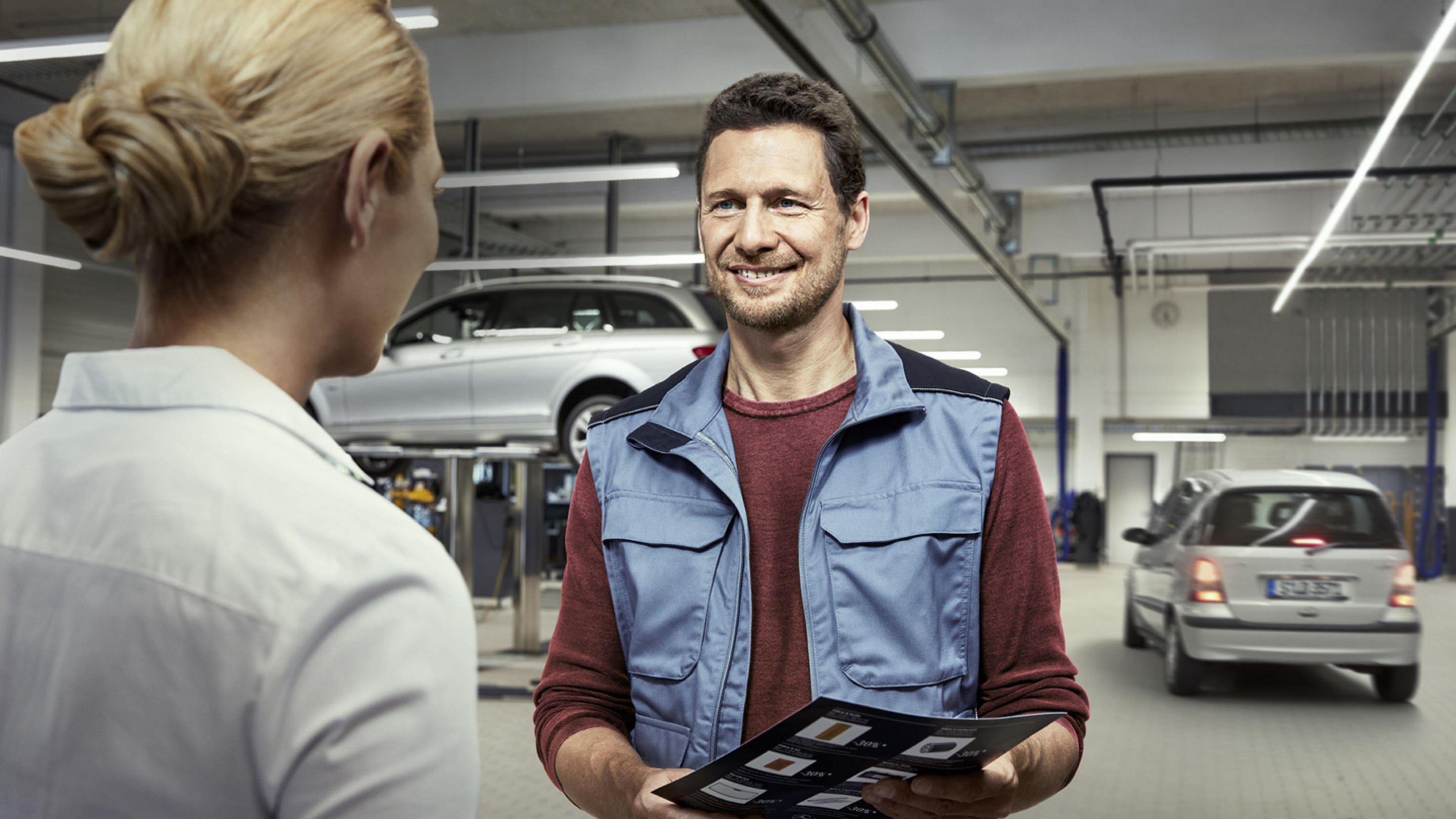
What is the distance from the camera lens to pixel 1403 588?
6.50 metres

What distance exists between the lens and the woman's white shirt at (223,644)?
54 cm

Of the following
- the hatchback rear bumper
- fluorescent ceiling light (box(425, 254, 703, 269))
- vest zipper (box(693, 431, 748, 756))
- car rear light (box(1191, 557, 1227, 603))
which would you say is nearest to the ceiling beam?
fluorescent ceiling light (box(425, 254, 703, 269))

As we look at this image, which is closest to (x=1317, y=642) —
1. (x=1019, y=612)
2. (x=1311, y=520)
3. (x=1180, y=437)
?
(x=1311, y=520)

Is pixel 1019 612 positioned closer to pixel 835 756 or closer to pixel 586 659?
pixel 835 756

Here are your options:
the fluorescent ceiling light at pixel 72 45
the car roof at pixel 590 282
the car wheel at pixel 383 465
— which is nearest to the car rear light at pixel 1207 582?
the car roof at pixel 590 282

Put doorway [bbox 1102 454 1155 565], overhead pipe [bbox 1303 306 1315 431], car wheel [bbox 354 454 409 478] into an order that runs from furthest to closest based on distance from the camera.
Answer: doorway [bbox 1102 454 1155 565], overhead pipe [bbox 1303 306 1315 431], car wheel [bbox 354 454 409 478]

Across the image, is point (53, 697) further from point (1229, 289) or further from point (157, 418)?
point (1229, 289)

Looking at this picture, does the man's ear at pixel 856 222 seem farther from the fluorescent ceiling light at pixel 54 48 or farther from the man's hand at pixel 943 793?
the fluorescent ceiling light at pixel 54 48

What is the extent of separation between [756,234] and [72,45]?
5.19 meters

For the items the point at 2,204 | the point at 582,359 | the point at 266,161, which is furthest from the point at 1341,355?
the point at 266,161

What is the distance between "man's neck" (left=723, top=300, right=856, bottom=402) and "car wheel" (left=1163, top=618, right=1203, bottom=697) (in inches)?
254

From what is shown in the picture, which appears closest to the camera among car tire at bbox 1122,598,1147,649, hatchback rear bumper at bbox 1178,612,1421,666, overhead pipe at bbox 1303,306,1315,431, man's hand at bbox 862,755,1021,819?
man's hand at bbox 862,755,1021,819

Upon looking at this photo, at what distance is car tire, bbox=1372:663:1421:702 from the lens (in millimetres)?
7020

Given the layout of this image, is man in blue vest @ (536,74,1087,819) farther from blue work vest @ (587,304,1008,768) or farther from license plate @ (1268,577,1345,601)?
license plate @ (1268,577,1345,601)
